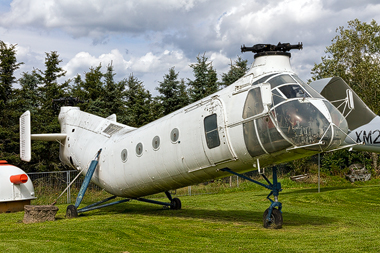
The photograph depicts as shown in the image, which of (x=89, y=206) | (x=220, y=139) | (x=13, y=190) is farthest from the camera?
(x=13, y=190)

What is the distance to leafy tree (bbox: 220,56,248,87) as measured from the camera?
40.8 metres

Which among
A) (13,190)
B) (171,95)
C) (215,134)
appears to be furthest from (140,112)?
(215,134)

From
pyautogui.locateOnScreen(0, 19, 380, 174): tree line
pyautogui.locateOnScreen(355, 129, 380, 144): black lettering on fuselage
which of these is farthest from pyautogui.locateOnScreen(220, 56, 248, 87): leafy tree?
pyautogui.locateOnScreen(355, 129, 380, 144): black lettering on fuselage

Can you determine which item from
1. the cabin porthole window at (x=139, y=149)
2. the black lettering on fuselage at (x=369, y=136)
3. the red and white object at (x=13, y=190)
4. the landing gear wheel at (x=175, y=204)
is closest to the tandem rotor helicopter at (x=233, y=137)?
the cabin porthole window at (x=139, y=149)

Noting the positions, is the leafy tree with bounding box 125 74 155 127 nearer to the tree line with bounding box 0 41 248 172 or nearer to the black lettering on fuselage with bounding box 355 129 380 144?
the tree line with bounding box 0 41 248 172

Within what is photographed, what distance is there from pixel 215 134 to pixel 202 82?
28.8 meters

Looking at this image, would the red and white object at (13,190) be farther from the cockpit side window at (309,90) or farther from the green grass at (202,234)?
the cockpit side window at (309,90)

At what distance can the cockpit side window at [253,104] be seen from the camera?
994 cm

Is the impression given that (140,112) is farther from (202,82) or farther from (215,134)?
(215,134)

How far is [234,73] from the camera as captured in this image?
41156mm

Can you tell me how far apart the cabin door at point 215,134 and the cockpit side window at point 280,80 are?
1648mm

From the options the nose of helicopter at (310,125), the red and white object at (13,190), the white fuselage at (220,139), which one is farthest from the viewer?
the red and white object at (13,190)

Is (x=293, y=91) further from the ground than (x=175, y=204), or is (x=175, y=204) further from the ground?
(x=293, y=91)

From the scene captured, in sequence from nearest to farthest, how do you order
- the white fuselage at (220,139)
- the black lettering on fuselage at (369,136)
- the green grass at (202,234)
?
the green grass at (202,234), the white fuselage at (220,139), the black lettering on fuselage at (369,136)
